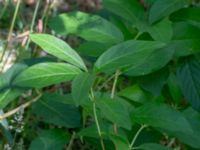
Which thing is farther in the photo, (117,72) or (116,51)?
(117,72)

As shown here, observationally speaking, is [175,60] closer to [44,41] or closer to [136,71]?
[136,71]

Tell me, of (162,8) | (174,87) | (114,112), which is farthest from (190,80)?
(114,112)

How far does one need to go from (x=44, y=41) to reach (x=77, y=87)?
0.13 meters

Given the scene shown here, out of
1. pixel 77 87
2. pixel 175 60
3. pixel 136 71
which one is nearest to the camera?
pixel 77 87

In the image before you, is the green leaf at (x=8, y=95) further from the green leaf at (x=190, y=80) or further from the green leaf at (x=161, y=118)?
the green leaf at (x=190, y=80)

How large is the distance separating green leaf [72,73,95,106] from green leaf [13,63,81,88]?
0.10 feet

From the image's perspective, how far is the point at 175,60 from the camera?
3.89 feet

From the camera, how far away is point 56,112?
1.13 meters

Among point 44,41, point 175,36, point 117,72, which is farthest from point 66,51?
point 175,36

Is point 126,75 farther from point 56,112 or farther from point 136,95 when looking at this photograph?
point 56,112

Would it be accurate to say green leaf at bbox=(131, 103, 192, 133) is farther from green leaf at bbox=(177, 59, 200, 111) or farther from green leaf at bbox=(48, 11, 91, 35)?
green leaf at bbox=(48, 11, 91, 35)

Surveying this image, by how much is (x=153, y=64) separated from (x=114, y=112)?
0.19 metres

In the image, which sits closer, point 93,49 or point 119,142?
point 119,142

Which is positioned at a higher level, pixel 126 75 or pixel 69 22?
pixel 69 22
